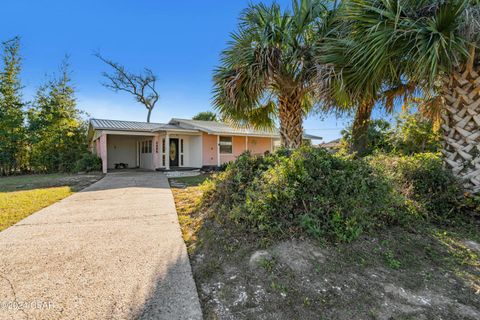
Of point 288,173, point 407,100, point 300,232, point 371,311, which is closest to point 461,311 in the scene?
point 371,311

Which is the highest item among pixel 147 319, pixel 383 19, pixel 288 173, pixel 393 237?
pixel 383 19

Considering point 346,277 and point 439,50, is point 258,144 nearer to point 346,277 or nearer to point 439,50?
point 439,50

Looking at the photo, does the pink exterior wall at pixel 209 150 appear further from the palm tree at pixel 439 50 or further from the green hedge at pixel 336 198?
the palm tree at pixel 439 50

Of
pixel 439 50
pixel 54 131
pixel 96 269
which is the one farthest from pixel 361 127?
pixel 54 131

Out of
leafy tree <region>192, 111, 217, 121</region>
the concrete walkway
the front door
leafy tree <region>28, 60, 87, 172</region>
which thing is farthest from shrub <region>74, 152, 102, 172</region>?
leafy tree <region>192, 111, 217, 121</region>

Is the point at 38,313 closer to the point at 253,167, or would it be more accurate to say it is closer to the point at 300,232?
the point at 300,232

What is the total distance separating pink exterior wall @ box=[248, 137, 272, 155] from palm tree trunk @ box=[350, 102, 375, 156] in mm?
10040

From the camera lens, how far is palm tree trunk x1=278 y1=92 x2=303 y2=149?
626 cm

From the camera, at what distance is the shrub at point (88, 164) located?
14469 mm

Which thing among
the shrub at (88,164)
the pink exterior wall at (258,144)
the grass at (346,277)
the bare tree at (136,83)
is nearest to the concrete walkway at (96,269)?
the grass at (346,277)

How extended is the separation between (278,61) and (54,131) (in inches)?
672

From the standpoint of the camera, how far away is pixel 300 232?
3.00m

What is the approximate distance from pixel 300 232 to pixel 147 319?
1.95m

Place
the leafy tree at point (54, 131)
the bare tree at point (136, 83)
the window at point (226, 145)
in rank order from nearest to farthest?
the leafy tree at point (54, 131)
the window at point (226, 145)
the bare tree at point (136, 83)
